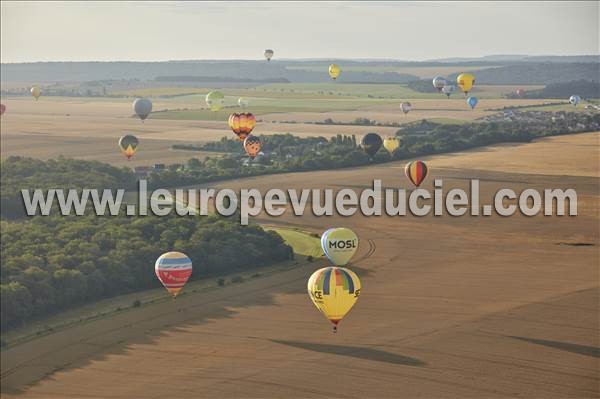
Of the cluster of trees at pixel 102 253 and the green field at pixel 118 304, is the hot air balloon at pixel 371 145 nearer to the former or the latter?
the cluster of trees at pixel 102 253

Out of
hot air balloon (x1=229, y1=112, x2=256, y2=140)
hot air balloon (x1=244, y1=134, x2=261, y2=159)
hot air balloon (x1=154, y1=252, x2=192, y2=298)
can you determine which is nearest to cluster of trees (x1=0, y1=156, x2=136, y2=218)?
hot air balloon (x1=229, y1=112, x2=256, y2=140)

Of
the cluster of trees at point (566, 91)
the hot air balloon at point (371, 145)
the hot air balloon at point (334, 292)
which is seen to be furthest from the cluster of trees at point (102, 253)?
the cluster of trees at point (566, 91)

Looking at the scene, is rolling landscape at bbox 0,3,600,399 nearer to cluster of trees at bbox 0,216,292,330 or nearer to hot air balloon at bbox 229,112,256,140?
cluster of trees at bbox 0,216,292,330

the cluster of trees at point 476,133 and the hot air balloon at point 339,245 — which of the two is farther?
the cluster of trees at point 476,133

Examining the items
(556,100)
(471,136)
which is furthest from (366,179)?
(556,100)

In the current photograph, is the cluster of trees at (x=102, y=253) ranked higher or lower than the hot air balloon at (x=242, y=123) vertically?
lower

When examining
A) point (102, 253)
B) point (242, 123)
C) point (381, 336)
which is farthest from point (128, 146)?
point (381, 336)
